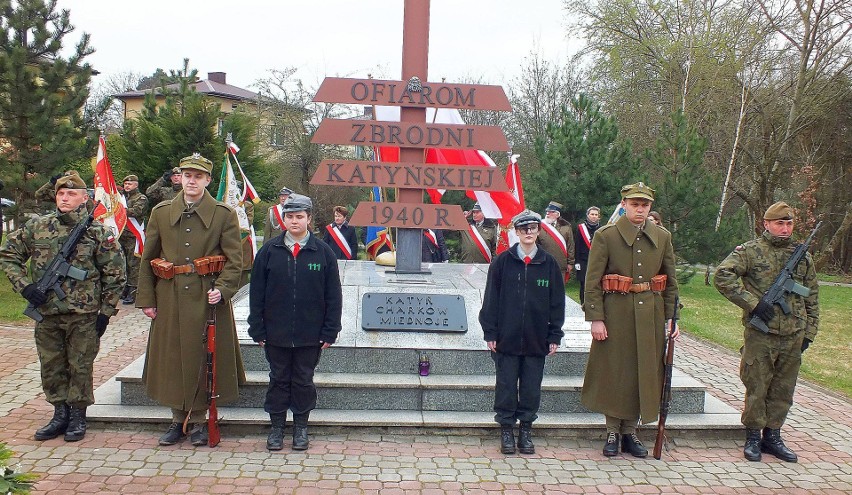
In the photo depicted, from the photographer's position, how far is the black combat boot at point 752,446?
482cm

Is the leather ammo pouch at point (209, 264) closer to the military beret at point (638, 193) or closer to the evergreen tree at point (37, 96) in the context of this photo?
the military beret at point (638, 193)

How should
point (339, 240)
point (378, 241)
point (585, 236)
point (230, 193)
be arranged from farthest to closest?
point (585, 236)
point (339, 240)
point (378, 241)
point (230, 193)

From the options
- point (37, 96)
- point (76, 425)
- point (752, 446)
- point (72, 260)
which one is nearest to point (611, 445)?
point (752, 446)

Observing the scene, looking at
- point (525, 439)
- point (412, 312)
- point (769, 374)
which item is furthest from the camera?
point (412, 312)

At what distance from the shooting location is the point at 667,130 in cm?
1360

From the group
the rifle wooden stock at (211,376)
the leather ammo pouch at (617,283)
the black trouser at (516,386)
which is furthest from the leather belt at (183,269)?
the leather ammo pouch at (617,283)

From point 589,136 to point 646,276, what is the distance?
9208 mm

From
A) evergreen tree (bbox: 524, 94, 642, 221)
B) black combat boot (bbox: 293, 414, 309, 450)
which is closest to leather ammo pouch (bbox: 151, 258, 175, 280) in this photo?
black combat boot (bbox: 293, 414, 309, 450)

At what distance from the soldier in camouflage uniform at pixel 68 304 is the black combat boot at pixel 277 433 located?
1.34 meters

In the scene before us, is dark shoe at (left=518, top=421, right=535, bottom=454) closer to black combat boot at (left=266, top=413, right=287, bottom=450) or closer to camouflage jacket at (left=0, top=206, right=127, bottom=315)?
black combat boot at (left=266, top=413, right=287, bottom=450)

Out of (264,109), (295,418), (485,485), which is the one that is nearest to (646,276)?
(485,485)

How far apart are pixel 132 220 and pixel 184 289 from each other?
19.7 ft

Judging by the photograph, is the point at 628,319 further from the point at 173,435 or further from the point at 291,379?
the point at 173,435

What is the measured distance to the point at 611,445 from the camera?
4805 millimetres
